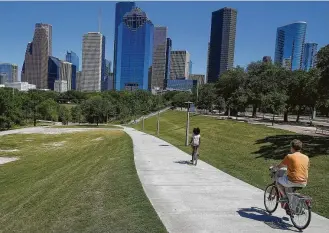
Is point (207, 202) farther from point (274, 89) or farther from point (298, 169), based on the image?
point (274, 89)

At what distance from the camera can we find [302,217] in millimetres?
8203

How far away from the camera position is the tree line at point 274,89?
42619 mm

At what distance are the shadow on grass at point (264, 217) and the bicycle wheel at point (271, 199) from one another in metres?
0.18

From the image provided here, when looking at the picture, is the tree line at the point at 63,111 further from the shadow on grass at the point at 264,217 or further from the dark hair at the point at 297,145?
the dark hair at the point at 297,145

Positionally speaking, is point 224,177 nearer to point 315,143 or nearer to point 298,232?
point 298,232

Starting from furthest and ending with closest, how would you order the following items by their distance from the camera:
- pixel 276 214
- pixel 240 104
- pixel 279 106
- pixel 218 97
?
pixel 218 97
pixel 240 104
pixel 279 106
pixel 276 214

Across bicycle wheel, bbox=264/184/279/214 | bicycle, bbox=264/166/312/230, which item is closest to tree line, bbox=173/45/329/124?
bicycle wheel, bbox=264/184/279/214

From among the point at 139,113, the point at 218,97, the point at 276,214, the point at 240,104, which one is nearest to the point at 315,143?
the point at 276,214

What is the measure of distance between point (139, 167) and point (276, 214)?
8.17 metres

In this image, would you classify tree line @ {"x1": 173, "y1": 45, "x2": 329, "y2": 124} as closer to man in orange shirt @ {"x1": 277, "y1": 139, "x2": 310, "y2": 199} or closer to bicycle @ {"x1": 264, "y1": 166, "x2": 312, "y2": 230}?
bicycle @ {"x1": 264, "y1": 166, "x2": 312, "y2": 230}

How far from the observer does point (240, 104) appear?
6956 cm

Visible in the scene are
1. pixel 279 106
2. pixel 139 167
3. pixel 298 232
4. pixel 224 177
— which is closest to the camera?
pixel 298 232

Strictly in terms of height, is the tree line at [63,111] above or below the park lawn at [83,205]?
below

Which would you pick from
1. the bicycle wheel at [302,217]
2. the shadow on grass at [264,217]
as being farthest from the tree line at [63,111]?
the bicycle wheel at [302,217]
